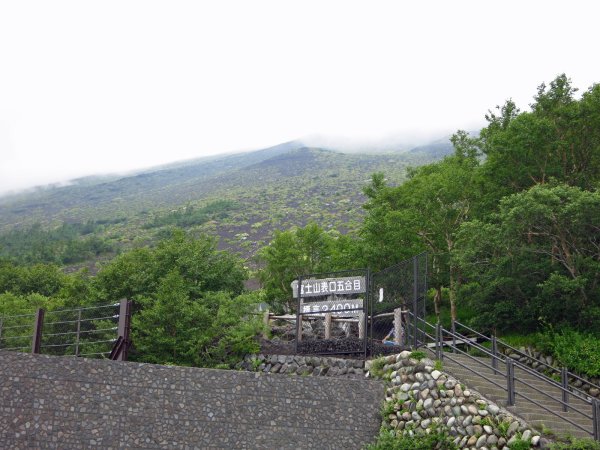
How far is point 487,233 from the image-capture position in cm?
1875

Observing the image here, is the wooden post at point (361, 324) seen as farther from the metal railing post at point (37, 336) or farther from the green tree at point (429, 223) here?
the metal railing post at point (37, 336)

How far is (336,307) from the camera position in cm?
1645

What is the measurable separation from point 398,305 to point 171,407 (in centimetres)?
609

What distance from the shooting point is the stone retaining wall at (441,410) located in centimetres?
1212

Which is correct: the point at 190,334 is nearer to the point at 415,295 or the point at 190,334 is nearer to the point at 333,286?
the point at 333,286

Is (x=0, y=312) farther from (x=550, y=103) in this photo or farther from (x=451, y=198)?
(x=550, y=103)

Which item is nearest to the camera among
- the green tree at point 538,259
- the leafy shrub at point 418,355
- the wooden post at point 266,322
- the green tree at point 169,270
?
the leafy shrub at point 418,355

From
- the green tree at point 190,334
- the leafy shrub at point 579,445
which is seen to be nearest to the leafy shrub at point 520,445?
the leafy shrub at point 579,445

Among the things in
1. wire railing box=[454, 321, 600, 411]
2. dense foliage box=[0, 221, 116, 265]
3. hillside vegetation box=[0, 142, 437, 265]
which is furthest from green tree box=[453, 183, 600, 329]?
dense foliage box=[0, 221, 116, 265]

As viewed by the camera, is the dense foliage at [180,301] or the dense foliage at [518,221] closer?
the dense foliage at [180,301]

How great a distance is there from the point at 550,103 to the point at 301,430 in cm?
1474

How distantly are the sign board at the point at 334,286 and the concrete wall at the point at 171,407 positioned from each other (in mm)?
2804

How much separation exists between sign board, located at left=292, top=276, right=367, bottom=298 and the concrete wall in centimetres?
280

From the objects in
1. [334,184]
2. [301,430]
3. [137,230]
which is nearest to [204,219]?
[137,230]
